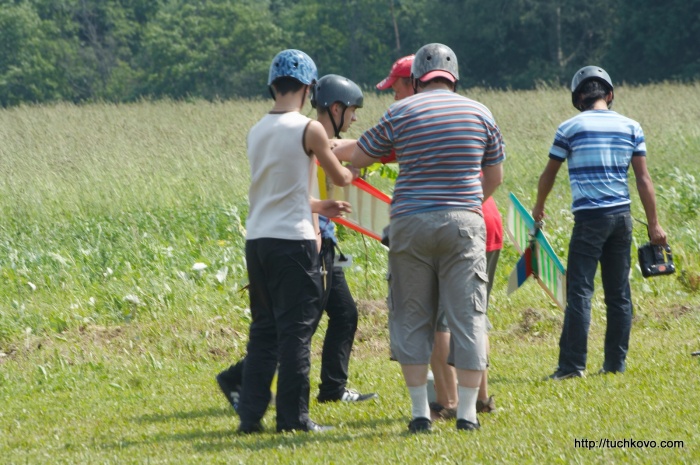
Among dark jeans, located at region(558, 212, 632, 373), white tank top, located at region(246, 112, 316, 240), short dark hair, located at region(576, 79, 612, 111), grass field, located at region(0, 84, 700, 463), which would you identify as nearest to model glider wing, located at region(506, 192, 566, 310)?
dark jeans, located at region(558, 212, 632, 373)

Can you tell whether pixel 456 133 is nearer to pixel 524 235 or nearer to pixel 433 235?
pixel 433 235

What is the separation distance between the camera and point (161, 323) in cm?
862

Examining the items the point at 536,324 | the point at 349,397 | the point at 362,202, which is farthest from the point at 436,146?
the point at 536,324

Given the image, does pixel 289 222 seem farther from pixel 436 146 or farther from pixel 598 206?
pixel 598 206

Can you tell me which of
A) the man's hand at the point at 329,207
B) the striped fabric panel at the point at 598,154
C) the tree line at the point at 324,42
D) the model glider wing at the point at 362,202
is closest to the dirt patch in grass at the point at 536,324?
the striped fabric panel at the point at 598,154

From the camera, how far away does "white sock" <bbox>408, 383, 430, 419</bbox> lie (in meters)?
5.28

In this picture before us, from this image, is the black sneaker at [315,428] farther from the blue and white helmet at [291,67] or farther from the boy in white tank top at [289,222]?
the blue and white helmet at [291,67]

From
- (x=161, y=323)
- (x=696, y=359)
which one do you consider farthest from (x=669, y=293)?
(x=161, y=323)

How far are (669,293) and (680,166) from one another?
6491mm

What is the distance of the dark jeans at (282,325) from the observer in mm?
5387

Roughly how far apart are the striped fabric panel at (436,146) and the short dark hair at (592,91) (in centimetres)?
173

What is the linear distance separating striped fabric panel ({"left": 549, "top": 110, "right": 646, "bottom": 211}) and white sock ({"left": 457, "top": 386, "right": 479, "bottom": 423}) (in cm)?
179

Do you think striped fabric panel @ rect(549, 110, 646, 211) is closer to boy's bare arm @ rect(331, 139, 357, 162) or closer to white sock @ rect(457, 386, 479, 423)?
boy's bare arm @ rect(331, 139, 357, 162)

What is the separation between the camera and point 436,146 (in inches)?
201
